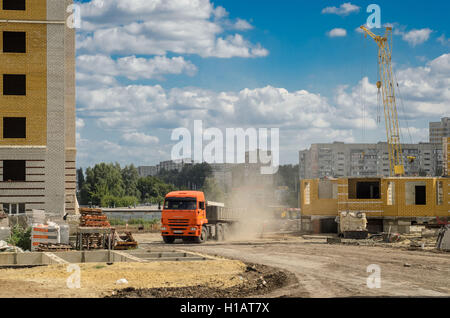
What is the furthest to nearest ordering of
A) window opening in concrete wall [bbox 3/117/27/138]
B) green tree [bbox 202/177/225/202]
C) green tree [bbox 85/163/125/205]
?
1. green tree [bbox 202/177/225/202]
2. green tree [bbox 85/163/125/205]
3. window opening in concrete wall [bbox 3/117/27/138]

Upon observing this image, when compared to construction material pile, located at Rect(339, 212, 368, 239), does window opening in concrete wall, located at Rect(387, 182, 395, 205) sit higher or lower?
higher

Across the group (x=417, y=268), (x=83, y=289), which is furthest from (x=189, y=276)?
(x=417, y=268)

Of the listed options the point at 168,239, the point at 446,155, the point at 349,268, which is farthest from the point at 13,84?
the point at 446,155

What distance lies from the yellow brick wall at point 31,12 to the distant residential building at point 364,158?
145213mm

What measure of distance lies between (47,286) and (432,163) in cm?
17995

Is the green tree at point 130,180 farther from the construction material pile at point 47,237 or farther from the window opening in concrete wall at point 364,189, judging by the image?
the construction material pile at point 47,237

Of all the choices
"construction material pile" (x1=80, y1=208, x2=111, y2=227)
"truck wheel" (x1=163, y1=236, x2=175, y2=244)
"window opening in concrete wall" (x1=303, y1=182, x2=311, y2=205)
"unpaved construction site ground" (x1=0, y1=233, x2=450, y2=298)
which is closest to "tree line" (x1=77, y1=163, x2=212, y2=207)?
"window opening in concrete wall" (x1=303, y1=182, x2=311, y2=205)

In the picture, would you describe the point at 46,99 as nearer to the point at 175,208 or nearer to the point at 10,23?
the point at 10,23

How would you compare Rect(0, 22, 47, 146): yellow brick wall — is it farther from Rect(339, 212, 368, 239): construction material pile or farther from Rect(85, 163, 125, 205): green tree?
Rect(85, 163, 125, 205): green tree

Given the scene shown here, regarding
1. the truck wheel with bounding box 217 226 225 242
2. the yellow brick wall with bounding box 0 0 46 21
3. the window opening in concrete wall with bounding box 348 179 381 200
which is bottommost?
the truck wheel with bounding box 217 226 225 242

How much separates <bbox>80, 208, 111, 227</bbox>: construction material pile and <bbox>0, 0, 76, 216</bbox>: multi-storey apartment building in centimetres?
1267

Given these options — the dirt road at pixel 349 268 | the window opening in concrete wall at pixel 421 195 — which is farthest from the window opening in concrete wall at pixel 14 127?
the window opening in concrete wall at pixel 421 195

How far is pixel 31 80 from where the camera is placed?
42906 millimetres

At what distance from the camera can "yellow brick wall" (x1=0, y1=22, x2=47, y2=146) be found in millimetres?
42531
